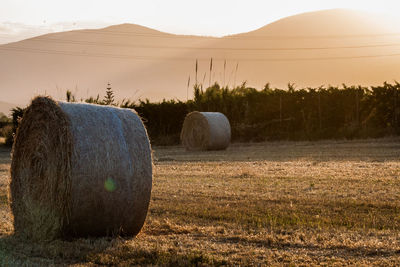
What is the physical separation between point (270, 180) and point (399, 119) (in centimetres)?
1684

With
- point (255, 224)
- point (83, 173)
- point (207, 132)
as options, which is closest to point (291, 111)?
point (207, 132)

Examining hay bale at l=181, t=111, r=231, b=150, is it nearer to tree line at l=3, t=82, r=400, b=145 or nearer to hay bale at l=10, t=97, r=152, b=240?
tree line at l=3, t=82, r=400, b=145

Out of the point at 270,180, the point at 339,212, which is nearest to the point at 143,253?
the point at 339,212

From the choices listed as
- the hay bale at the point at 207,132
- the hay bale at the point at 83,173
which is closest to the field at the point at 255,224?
the hay bale at the point at 83,173

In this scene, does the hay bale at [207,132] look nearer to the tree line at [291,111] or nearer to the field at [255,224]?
the tree line at [291,111]

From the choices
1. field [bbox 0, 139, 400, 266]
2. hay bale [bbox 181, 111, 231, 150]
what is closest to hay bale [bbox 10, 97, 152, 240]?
field [bbox 0, 139, 400, 266]

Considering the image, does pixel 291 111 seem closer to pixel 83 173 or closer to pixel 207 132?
pixel 207 132

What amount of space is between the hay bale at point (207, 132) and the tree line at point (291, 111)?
456cm

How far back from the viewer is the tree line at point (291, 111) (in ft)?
97.2

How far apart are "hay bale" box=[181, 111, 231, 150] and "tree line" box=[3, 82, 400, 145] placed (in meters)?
4.56

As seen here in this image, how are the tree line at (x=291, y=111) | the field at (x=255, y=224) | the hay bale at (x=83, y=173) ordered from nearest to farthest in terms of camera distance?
the field at (x=255, y=224), the hay bale at (x=83, y=173), the tree line at (x=291, y=111)

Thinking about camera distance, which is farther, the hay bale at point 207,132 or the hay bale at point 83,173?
the hay bale at point 207,132

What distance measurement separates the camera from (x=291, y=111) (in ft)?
106

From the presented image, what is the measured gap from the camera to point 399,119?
29016 mm
